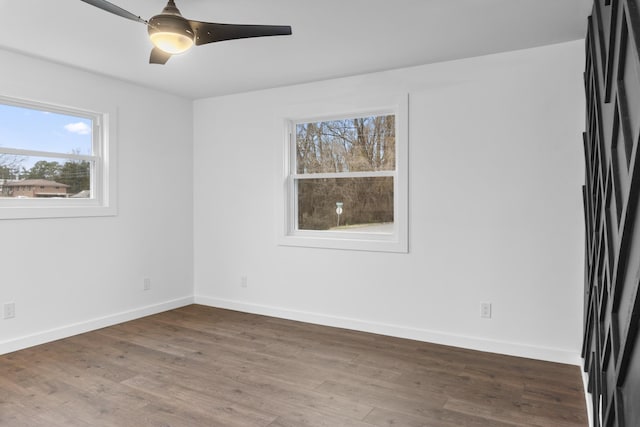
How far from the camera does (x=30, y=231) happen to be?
3623 millimetres

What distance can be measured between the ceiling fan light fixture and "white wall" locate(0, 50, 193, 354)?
2.01 metres

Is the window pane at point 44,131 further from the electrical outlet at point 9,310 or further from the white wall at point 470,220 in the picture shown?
the white wall at point 470,220

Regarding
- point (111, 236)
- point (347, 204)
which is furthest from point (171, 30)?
point (111, 236)

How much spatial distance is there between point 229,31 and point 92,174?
2554 mm

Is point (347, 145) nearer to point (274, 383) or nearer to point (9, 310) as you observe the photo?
point (274, 383)

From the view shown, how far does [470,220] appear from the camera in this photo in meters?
3.59

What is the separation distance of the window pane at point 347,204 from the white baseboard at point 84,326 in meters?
1.69

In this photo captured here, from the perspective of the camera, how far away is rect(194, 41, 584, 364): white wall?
10.7ft

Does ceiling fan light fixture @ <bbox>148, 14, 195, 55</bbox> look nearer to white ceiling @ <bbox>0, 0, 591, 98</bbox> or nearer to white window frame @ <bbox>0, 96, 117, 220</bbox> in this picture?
white ceiling @ <bbox>0, 0, 591, 98</bbox>

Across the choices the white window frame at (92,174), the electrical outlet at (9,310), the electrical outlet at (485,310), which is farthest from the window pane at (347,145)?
the electrical outlet at (9,310)

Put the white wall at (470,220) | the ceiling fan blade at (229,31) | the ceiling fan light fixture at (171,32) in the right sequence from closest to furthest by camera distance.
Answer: the ceiling fan light fixture at (171,32), the ceiling fan blade at (229,31), the white wall at (470,220)

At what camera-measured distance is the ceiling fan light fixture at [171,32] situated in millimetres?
2109

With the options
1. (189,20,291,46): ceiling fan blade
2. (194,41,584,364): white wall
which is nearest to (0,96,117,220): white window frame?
(194,41,584,364): white wall

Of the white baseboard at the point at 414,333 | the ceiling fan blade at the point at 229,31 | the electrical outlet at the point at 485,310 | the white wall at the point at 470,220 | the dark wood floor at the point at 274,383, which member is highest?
the ceiling fan blade at the point at 229,31
